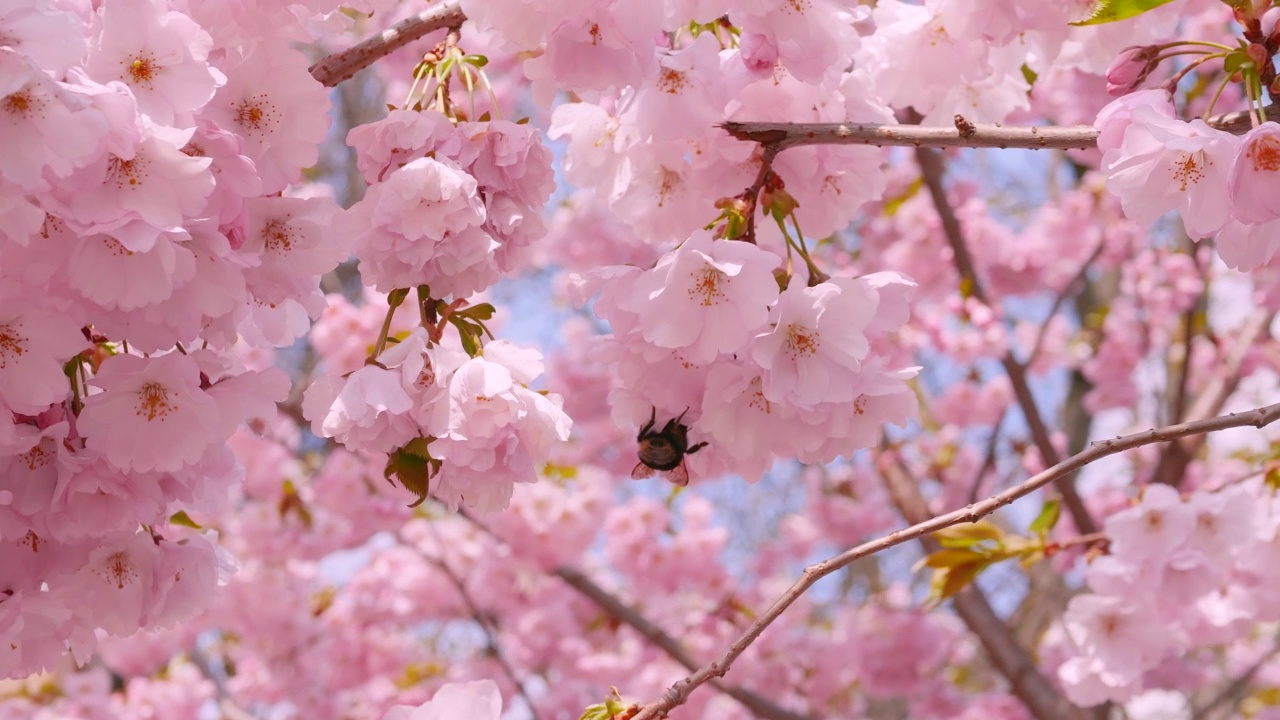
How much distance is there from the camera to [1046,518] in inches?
85.6

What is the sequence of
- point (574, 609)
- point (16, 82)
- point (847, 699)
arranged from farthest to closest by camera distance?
point (847, 699) → point (574, 609) → point (16, 82)

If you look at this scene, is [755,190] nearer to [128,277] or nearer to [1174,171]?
[1174,171]

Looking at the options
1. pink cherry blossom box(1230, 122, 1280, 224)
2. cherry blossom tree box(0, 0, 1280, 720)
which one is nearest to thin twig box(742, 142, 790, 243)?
cherry blossom tree box(0, 0, 1280, 720)

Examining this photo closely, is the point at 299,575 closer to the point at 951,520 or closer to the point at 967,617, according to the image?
the point at 967,617

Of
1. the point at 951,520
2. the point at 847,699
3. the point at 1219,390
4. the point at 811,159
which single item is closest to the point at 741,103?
the point at 811,159

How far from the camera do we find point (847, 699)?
17.7 feet

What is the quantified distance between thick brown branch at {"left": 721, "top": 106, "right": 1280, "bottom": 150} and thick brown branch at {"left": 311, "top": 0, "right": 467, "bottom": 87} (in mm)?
401

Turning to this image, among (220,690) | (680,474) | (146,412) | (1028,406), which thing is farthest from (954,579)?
(220,690)

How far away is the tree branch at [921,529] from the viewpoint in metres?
0.96

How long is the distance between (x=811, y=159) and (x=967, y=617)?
2171 mm

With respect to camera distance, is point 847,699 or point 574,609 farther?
point 847,699

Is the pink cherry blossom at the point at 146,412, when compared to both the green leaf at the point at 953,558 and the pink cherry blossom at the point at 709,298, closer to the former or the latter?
the pink cherry blossom at the point at 709,298

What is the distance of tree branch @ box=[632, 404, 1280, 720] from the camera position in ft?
3.16

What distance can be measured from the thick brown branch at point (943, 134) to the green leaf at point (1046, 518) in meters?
1.14
